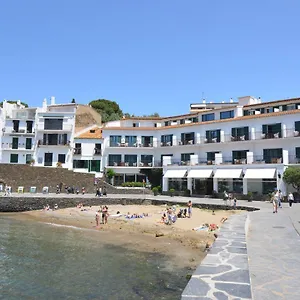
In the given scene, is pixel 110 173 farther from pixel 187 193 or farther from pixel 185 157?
pixel 187 193

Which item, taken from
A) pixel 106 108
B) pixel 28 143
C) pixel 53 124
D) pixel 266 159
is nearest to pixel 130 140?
pixel 53 124

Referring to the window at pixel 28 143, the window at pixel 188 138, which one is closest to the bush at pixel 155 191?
the window at pixel 188 138

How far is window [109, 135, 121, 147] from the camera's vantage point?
5550 centimetres

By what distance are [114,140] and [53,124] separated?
11804mm

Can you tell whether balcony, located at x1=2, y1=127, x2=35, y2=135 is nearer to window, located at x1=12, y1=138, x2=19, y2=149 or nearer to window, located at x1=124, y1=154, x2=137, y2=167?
window, located at x1=12, y1=138, x2=19, y2=149

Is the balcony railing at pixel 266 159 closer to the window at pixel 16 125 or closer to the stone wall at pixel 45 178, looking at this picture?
the stone wall at pixel 45 178

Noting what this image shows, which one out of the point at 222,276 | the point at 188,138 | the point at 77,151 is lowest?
the point at 222,276

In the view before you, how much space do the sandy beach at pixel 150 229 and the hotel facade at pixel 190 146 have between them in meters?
11.0

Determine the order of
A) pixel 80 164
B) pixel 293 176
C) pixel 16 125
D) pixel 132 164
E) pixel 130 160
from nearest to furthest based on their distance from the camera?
pixel 293 176
pixel 132 164
pixel 130 160
pixel 80 164
pixel 16 125

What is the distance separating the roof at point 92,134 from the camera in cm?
5697

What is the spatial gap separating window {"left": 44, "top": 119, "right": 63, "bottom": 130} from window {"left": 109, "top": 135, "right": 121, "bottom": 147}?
31.7 ft

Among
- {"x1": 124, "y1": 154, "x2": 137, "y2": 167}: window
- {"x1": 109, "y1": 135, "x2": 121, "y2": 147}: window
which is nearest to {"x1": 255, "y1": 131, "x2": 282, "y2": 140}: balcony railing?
{"x1": 124, "y1": 154, "x2": 137, "y2": 167}: window

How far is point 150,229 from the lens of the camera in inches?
1007

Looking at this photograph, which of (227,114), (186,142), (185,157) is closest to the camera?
(227,114)
